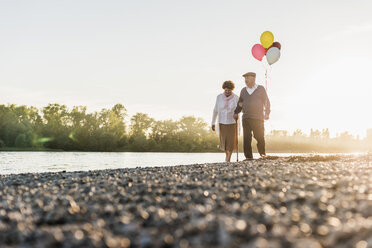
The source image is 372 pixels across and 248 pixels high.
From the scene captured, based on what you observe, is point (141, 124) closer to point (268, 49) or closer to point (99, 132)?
point (99, 132)

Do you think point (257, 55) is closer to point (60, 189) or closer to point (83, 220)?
point (60, 189)

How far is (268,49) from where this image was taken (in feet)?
44.4

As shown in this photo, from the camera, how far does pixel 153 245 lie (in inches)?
98.1

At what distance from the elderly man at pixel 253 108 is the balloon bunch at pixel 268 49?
2983 millimetres

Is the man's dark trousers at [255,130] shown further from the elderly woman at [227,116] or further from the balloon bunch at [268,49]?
the balloon bunch at [268,49]

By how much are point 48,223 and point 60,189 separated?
193 cm

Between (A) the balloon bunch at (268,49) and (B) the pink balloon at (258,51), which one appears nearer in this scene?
(A) the balloon bunch at (268,49)

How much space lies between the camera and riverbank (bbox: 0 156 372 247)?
2545 millimetres

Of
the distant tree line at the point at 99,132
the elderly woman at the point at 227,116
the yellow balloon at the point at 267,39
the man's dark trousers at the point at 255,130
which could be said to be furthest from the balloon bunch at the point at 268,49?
the distant tree line at the point at 99,132

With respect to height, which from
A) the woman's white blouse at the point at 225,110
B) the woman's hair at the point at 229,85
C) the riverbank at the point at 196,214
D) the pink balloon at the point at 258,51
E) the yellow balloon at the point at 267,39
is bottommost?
the riverbank at the point at 196,214

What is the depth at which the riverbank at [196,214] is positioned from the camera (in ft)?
8.35

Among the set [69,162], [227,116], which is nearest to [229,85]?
[227,116]

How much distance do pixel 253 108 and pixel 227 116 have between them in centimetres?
97

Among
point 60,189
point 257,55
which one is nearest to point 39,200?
point 60,189
